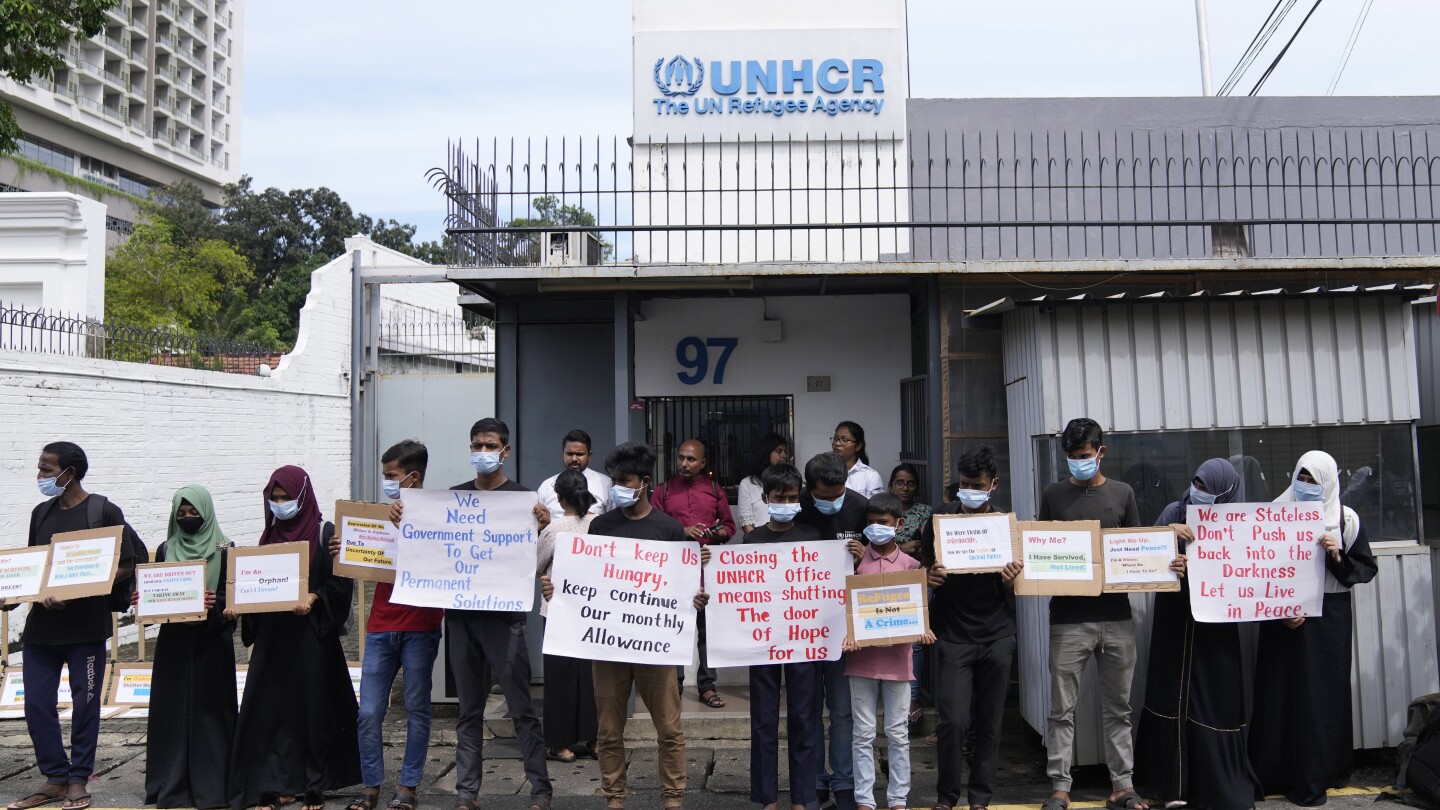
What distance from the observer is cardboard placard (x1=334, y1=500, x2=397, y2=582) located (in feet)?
18.2

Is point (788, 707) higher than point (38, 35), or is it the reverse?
point (38, 35)

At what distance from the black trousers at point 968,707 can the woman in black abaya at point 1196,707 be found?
3.07 ft

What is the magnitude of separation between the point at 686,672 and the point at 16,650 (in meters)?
6.10

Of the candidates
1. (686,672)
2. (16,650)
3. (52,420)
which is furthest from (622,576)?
(52,420)

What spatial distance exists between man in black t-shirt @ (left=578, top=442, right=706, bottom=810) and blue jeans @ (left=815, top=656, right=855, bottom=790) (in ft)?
2.36

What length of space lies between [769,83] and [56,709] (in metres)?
7.13

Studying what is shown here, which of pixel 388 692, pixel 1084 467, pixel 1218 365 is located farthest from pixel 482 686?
pixel 1218 365

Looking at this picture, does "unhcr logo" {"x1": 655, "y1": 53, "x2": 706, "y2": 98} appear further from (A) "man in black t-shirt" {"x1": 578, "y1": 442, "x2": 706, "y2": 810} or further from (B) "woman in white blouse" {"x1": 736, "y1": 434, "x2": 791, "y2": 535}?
(A) "man in black t-shirt" {"x1": 578, "y1": 442, "x2": 706, "y2": 810}

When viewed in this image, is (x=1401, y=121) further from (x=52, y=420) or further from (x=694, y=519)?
(x=52, y=420)

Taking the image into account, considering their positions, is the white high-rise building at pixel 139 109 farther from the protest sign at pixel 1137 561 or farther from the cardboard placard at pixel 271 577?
the protest sign at pixel 1137 561

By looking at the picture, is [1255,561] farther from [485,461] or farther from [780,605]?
[485,461]

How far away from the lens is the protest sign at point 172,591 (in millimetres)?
5516

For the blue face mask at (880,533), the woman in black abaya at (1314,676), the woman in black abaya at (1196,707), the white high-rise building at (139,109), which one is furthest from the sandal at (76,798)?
the white high-rise building at (139,109)

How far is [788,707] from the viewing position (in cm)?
525
